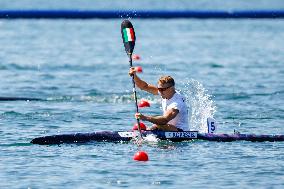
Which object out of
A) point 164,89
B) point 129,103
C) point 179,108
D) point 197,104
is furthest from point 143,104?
point 164,89

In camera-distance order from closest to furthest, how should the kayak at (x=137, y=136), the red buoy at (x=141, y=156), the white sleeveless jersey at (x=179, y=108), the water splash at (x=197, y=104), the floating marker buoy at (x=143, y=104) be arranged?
the red buoy at (x=141, y=156), the kayak at (x=137, y=136), the white sleeveless jersey at (x=179, y=108), the water splash at (x=197, y=104), the floating marker buoy at (x=143, y=104)

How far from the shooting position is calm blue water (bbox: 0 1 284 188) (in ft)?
45.4

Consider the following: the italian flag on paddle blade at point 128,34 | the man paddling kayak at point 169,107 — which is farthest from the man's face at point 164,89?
the italian flag on paddle blade at point 128,34

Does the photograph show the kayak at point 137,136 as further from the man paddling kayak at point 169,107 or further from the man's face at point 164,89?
the man's face at point 164,89

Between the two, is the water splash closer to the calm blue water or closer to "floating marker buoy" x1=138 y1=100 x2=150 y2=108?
the calm blue water

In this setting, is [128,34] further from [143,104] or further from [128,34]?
[143,104]

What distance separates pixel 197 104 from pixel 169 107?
5488 mm

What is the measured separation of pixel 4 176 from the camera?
1355 cm

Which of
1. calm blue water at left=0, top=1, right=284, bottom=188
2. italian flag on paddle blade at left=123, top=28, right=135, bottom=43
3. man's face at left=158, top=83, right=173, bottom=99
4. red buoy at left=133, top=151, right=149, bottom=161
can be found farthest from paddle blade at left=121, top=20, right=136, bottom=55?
red buoy at left=133, top=151, right=149, bottom=161

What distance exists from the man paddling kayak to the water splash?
0.98 meters

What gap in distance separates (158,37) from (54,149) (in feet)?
94.6

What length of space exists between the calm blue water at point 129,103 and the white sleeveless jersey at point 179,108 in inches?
15.7

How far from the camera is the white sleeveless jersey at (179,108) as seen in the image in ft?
53.1
